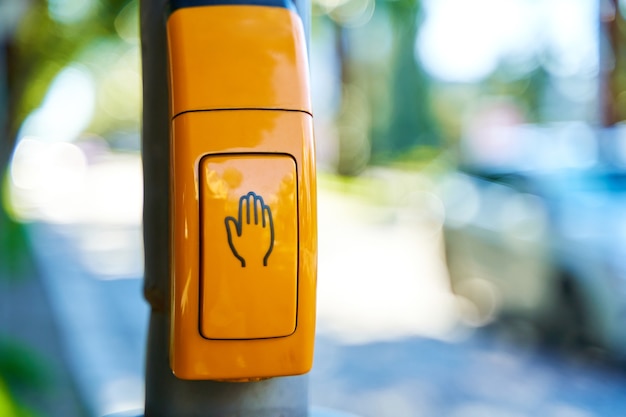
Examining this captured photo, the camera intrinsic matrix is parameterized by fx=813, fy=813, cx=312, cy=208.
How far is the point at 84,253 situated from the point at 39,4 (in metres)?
5.59

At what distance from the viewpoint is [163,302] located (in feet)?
4.28

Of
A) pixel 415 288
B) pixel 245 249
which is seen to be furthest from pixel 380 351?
pixel 245 249

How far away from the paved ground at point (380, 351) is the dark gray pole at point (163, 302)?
3616 mm

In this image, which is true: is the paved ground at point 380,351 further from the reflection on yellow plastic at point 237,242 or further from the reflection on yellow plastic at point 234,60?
the reflection on yellow plastic at point 234,60

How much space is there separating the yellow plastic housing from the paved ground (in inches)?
148

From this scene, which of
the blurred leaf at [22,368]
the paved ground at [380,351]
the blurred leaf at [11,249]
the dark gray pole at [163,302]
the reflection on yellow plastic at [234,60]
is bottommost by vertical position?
the paved ground at [380,351]

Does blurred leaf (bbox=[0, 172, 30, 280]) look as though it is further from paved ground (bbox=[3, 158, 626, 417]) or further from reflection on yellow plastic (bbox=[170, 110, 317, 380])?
reflection on yellow plastic (bbox=[170, 110, 317, 380])

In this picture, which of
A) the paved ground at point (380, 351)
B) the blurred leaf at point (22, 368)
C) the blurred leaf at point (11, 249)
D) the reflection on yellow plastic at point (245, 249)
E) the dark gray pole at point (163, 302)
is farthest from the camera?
the blurred leaf at point (11, 249)

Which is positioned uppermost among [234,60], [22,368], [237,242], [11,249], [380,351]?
[234,60]

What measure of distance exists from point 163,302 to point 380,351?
220 inches

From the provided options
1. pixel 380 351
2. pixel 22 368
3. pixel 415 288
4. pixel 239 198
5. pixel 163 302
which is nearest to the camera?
pixel 239 198

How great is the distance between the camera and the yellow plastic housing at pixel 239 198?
3.89 ft

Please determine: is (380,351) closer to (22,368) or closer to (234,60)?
(22,368)

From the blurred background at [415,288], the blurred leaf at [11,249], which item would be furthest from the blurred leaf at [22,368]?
the blurred leaf at [11,249]
